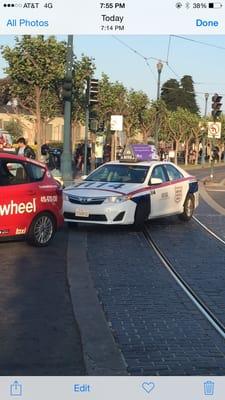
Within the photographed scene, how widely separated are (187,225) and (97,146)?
22164mm

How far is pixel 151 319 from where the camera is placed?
6.26 metres

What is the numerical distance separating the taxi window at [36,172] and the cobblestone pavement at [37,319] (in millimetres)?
1370

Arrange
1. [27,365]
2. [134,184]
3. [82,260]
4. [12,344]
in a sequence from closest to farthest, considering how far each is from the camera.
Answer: [27,365]
[12,344]
[82,260]
[134,184]

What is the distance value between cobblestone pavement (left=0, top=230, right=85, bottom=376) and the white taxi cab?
2700mm

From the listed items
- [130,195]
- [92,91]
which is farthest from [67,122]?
[130,195]

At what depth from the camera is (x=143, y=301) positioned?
6949mm

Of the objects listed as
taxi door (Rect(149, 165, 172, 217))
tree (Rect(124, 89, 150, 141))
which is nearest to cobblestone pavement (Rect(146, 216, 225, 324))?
taxi door (Rect(149, 165, 172, 217))

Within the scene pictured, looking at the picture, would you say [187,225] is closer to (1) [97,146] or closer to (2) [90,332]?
(2) [90,332]

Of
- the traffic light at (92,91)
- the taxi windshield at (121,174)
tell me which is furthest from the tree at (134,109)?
the taxi windshield at (121,174)
